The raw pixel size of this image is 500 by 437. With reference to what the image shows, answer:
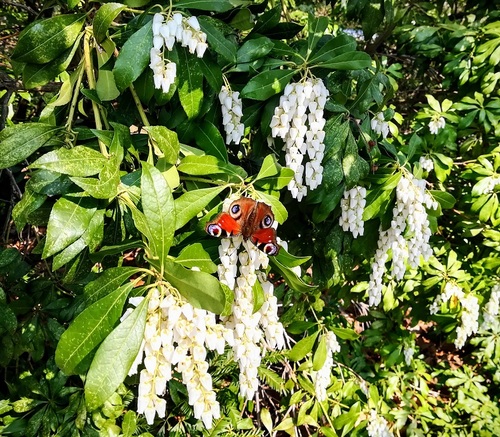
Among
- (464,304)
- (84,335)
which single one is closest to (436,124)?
(464,304)

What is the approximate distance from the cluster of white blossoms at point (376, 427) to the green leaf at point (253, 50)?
2265mm

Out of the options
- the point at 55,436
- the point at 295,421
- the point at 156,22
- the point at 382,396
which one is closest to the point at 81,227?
the point at 156,22

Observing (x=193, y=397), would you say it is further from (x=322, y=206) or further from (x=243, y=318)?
(x=322, y=206)

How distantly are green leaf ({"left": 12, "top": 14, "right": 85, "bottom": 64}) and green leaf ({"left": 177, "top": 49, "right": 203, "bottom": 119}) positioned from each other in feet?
0.95

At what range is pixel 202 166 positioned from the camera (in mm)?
1237

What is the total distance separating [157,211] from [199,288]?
0.62ft

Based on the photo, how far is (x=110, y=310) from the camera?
983mm

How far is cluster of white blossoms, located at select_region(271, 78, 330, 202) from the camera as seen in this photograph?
4.58ft

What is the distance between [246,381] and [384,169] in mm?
863

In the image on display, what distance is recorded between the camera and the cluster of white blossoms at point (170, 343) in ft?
3.07

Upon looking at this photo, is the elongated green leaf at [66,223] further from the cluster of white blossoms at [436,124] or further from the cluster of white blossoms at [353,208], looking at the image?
the cluster of white blossoms at [436,124]

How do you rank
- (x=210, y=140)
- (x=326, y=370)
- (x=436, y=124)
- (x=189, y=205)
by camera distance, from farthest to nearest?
1. (x=436, y=124)
2. (x=326, y=370)
3. (x=210, y=140)
4. (x=189, y=205)

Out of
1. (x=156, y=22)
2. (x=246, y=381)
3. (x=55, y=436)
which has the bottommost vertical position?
(x=55, y=436)

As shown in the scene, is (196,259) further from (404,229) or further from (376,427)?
(376,427)
